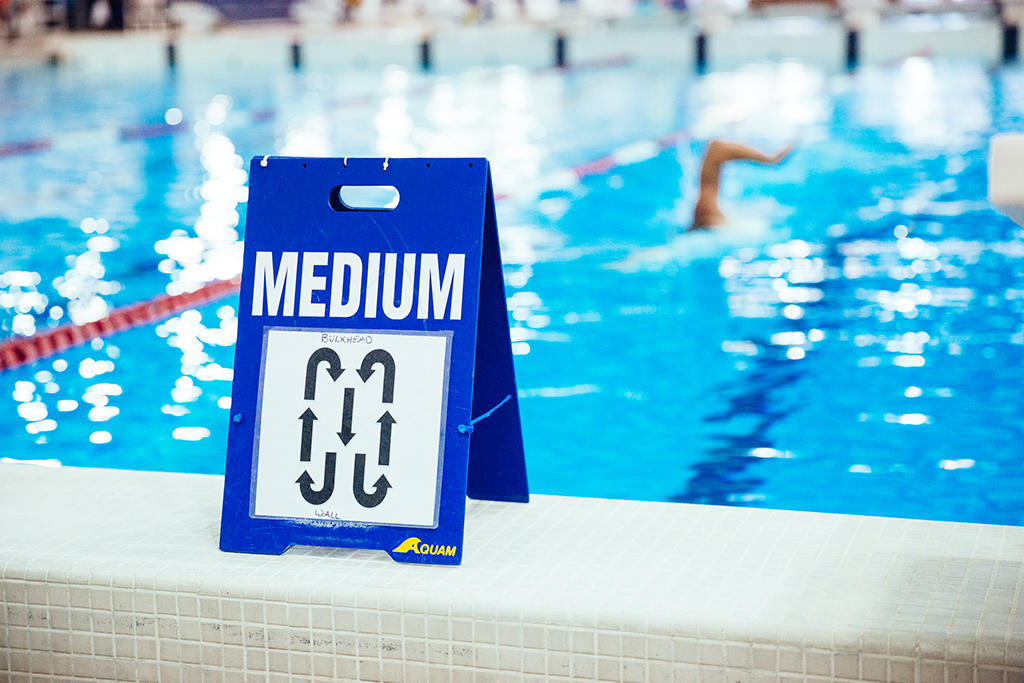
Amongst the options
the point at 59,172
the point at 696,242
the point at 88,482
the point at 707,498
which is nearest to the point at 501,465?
the point at 88,482

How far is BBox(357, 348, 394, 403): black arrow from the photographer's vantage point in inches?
73.5

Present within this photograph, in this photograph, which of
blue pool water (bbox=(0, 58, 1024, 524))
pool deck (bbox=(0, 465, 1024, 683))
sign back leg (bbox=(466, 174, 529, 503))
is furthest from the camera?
blue pool water (bbox=(0, 58, 1024, 524))

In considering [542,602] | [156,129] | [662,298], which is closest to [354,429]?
[542,602]

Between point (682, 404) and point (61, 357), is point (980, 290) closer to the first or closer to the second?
point (682, 404)

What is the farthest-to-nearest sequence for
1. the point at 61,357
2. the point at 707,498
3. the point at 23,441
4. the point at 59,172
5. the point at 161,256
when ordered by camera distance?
1. the point at 59,172
2. the point at 161,256
3. the point at 61,357
4. the point at 23,441
5. the point at 707,498

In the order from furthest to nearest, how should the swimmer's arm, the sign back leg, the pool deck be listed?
the swimmer's arm → the sign back leg → the pool deck

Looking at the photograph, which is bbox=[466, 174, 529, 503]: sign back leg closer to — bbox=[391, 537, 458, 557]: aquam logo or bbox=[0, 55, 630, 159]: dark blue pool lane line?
bbox=[391, 537, 458, 557]: aquam logo

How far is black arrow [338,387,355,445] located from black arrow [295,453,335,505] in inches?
1.2

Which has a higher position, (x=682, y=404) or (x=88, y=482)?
(x=88, y=482)

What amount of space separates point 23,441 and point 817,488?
6.55 feet

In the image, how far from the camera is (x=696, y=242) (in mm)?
5785

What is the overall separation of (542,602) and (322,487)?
A: 38 cm

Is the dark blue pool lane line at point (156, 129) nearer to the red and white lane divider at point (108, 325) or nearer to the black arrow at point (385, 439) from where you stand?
the red and white lane divider at point (108, 325)

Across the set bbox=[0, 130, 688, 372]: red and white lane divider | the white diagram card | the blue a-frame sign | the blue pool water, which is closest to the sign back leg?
the blue a-frame sign
